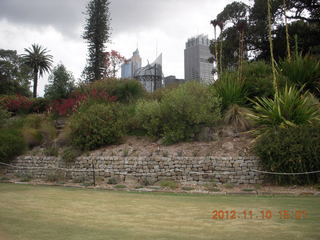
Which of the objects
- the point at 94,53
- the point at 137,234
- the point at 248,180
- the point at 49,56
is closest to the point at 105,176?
the point at 248,180

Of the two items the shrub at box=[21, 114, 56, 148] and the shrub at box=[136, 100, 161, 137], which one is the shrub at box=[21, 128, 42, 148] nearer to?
the shrub at box=[21, 114, 56, 148]

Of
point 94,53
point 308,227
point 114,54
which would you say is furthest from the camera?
point 114,54

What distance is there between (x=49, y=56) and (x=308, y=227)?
41476mm

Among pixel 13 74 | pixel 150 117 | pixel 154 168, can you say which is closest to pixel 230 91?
pixel 150 117

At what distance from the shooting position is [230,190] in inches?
386

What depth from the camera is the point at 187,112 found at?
12.8 meters

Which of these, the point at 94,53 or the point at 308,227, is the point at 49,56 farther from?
the point at 308,227

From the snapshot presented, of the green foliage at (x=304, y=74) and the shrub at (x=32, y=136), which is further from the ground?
the green foliage at (x=304, y=74)

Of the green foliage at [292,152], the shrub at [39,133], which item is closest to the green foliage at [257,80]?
the green foliage at [292,152]

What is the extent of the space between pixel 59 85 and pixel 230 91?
13.0 metres

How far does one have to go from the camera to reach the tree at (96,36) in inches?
1049

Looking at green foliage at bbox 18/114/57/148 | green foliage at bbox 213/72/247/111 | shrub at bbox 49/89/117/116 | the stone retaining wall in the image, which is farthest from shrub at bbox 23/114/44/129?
green foliage at bbox 213/72/247/111

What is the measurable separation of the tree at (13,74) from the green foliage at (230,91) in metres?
29.1

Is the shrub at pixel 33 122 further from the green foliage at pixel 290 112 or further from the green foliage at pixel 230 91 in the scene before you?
the green foliage at pixel 290 112
